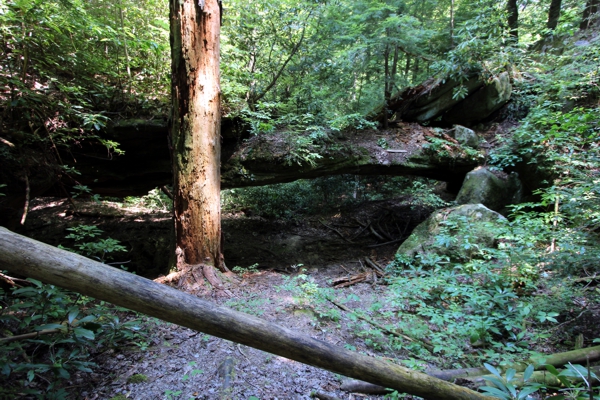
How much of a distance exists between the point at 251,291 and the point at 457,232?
3778 mm

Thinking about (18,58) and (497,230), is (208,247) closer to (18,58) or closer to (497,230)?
(18,58)

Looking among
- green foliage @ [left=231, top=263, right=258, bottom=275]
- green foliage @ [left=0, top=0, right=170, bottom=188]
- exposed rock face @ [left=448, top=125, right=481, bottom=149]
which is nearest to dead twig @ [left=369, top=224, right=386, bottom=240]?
exposed rock face @ [left=448, top=125, right=481, bottom=149]

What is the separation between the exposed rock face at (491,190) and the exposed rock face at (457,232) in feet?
3.40

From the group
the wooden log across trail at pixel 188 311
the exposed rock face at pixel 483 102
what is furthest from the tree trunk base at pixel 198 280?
the exposed rock face at pixel 483 102

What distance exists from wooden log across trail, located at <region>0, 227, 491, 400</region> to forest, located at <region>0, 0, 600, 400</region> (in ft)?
0.03

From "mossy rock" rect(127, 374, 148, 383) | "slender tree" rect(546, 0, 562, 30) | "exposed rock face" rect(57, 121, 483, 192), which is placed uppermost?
"slender tree" rect(546, 0, 562, 30)

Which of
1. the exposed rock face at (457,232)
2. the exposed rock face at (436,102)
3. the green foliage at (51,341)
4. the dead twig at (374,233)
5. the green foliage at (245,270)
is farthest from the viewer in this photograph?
the dead twig at (374,233)

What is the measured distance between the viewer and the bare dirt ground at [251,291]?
2.19 meters

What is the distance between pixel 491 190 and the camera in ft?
21.2

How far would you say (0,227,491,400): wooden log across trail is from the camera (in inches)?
49.0

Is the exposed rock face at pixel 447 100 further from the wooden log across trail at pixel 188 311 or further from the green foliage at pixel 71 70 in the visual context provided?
the wooden log across trail at pixel 188 311

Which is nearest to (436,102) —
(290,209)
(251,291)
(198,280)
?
(290,209)

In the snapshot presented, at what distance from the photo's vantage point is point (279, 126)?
6.21 metres

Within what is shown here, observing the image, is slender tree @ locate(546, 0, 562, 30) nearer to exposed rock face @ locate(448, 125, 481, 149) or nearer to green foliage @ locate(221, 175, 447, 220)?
exposed rock face @ locate(448, 125, 481, 149)
